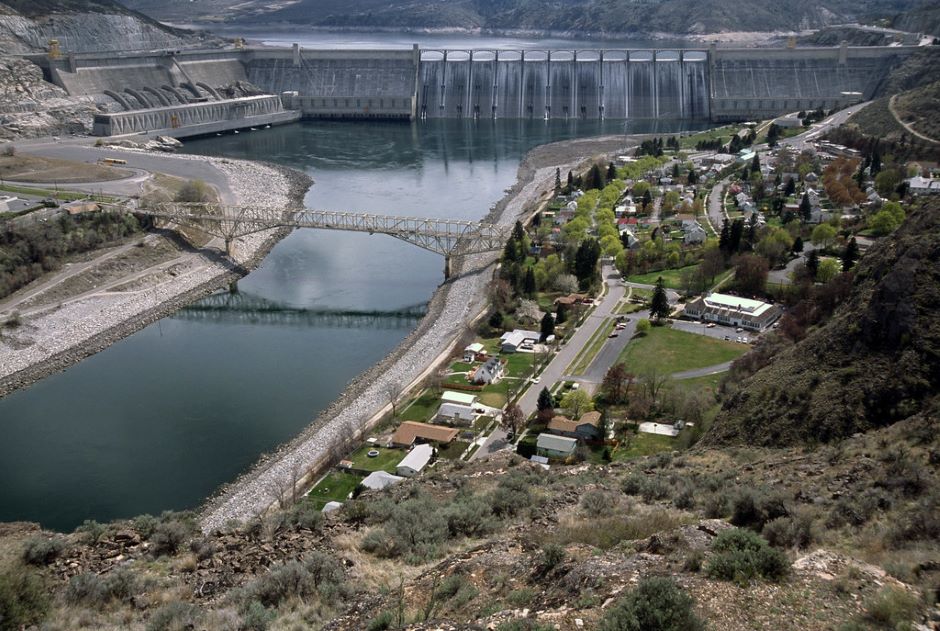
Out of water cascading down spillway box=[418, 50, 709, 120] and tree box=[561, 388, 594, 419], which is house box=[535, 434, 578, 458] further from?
water cascading down spillway box=[418, 50, 709, 120]

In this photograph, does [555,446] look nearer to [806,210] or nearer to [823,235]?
[823,235]

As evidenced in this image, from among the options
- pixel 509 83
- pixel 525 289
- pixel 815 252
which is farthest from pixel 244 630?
pixel 509 83

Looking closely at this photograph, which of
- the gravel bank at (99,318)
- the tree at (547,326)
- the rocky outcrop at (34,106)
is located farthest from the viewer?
the rocky outcrop at (34,106)

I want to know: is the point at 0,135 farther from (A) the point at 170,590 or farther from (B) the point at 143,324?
(A) the point at 170,590

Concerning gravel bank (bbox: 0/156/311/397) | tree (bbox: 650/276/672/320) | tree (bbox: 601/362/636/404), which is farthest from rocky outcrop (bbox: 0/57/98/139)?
tree (bbox: 601/362/636/404)

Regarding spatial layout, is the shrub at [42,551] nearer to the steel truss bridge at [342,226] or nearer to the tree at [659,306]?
the tree at [659,306]

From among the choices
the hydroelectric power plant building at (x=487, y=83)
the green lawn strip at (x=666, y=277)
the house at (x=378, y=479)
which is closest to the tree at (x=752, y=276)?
the green lawn strip at (x=666, y=277)
